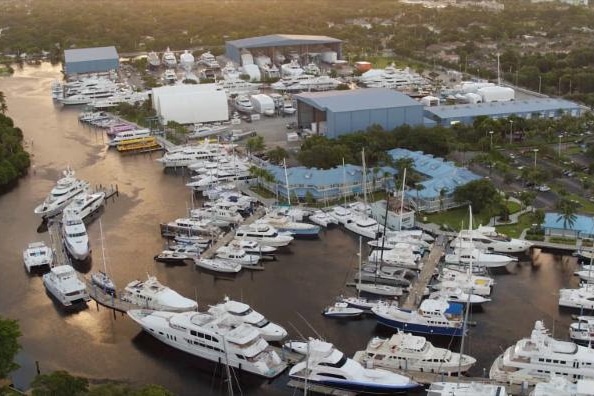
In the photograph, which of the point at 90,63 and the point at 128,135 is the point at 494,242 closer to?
the point at 128,135

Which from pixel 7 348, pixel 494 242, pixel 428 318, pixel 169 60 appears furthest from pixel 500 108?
pixel 169 60

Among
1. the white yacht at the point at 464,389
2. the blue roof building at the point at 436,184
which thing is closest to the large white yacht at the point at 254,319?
the white yacht at the point at 464,389

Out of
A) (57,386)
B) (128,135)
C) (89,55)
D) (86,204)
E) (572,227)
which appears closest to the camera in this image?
(57,386)

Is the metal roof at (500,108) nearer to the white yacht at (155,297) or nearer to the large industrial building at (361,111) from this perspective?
the large industrial building at (361,111)

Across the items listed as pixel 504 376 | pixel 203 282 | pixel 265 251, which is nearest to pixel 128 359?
pixel 203 282

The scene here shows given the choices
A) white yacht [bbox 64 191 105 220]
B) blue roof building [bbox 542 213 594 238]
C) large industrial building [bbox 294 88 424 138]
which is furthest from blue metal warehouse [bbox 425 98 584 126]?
white yacht [bbox 64 191 105 220]

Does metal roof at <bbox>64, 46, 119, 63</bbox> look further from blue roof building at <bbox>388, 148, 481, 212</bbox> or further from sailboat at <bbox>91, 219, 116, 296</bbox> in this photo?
sailboat at <bbox>91, 219, 116, 296</bbox>

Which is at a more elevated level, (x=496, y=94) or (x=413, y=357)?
(x=496, y=94)

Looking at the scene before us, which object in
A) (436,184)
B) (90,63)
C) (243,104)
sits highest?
(90,63)
